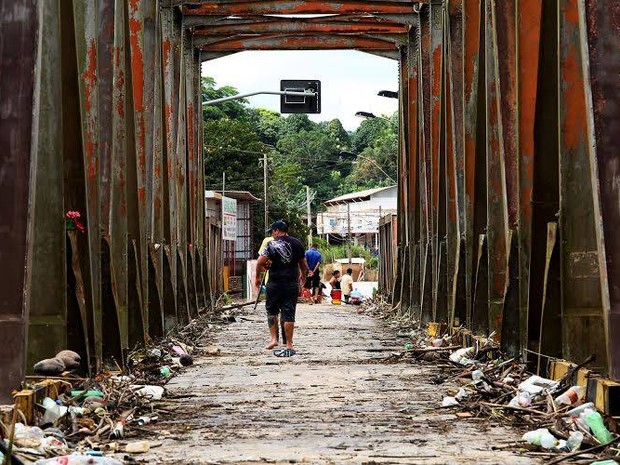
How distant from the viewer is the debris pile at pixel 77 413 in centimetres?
550

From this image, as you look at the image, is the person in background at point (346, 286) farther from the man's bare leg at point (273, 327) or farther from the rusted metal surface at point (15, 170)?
the rusted metal surface at point (15, 170)

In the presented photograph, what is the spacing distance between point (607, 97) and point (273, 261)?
746 centimetres

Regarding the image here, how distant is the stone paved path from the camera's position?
18.9 feet

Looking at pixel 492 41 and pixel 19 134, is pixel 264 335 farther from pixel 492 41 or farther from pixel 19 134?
pixel 19 134

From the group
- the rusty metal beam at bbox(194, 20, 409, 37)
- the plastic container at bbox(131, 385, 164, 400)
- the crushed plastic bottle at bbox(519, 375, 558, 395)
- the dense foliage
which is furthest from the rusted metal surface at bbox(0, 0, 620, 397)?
the dense foliage

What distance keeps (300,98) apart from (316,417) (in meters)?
19.5

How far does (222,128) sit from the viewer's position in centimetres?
5503

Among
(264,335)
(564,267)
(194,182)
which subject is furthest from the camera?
(194,182)

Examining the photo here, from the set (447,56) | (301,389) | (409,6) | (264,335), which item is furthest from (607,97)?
(409,6)

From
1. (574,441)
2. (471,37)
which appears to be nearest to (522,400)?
(574,441)

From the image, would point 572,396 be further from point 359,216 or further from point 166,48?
point 359,216

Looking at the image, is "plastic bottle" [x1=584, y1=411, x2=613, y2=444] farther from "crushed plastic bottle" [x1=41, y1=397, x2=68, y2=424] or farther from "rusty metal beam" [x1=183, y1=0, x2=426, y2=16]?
"rusty metal beam" [x1=183, y1=0, x2=426, y2=16]

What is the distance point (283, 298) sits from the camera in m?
13.2

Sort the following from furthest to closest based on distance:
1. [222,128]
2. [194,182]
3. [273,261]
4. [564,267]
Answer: [222,128] → [194,182] → [273,261] → [564,267]
